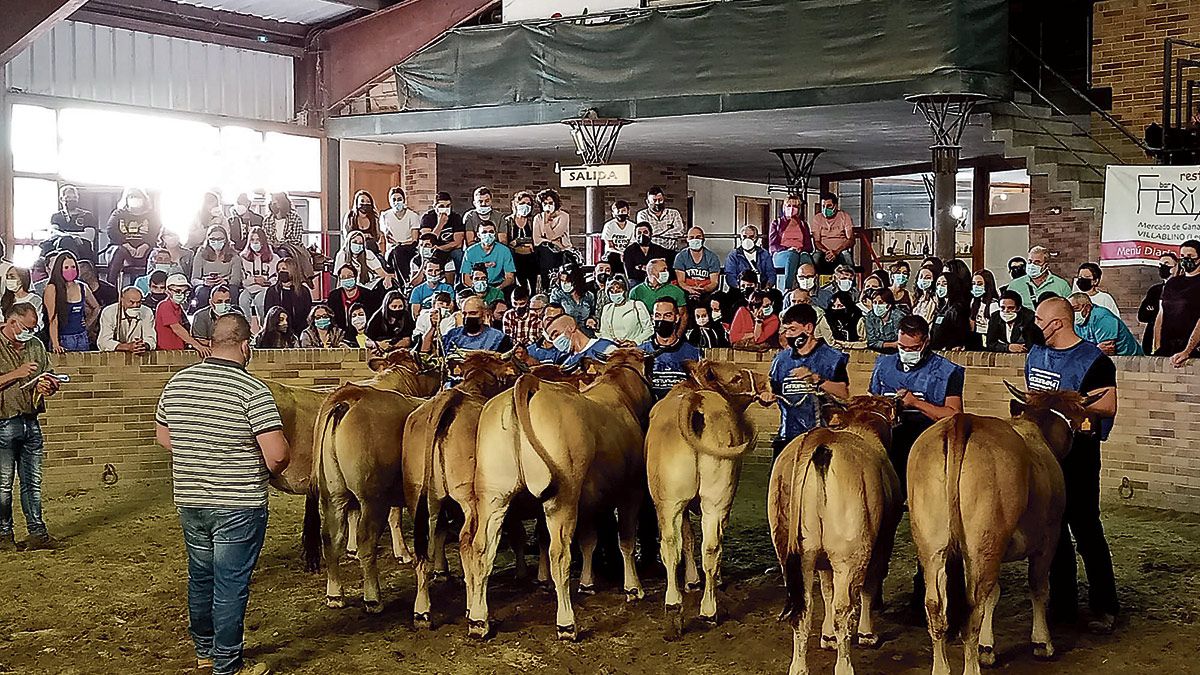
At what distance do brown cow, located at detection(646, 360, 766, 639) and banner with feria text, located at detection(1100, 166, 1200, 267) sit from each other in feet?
27.3

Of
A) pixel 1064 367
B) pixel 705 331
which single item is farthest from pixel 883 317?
pixel 1064 367

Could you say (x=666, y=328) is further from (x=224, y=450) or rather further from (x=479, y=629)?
(x=224, y=450)

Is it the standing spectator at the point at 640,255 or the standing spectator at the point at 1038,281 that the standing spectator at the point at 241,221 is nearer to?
the standing spectator at the point at 640,255

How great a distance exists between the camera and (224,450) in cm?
694

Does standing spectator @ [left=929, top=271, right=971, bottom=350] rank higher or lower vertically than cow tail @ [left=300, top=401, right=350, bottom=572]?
higher

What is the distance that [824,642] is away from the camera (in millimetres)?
7684

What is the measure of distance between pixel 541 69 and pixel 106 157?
6934 mm

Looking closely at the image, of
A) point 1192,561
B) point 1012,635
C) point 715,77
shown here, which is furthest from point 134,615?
point 715,77

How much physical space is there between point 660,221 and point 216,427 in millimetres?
11256

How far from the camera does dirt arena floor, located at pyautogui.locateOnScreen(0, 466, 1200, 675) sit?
299 inches

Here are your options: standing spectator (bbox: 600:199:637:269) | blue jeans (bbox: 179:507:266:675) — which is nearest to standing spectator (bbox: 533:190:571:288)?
standing spectator (bbox: 600:199:637:269)

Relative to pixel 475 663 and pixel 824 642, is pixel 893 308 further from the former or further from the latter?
pixel 475 663

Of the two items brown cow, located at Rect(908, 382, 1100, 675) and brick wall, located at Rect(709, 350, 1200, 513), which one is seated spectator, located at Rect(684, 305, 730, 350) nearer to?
brick wall, located at Rect(709, 350, 1200, 513)

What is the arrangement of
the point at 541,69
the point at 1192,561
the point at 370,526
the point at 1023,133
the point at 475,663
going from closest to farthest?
the point at 475,663 < the point at 370,526 < the point at 1192,561 < the point at 1023,133 < the point at 541,69
